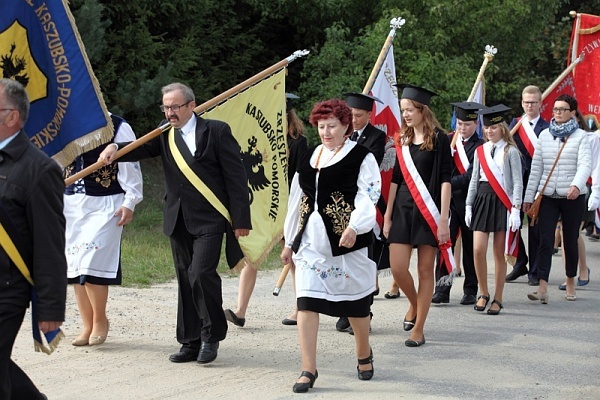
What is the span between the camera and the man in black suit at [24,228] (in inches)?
191

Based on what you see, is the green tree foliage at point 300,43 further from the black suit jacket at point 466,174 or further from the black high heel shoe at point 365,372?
the black high heel shoe at point 365,372

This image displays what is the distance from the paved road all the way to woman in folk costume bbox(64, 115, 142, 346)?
30 centimetres

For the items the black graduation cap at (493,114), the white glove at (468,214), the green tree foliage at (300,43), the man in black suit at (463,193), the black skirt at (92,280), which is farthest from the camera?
the green tree foliage at (300,43)

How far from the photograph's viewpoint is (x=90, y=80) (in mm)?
7031

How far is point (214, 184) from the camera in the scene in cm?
746

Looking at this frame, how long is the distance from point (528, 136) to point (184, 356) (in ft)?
17.7

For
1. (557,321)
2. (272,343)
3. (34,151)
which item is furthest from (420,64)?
(34,151)

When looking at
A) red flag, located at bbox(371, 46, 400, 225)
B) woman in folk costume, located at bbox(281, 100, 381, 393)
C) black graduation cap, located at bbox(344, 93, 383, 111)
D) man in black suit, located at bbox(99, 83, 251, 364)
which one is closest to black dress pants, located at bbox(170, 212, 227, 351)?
man in black suit, located at bbox(99, 83, 251, 364)

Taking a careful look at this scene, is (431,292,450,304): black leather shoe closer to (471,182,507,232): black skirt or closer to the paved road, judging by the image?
the paved road

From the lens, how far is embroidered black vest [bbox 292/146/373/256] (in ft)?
23.0

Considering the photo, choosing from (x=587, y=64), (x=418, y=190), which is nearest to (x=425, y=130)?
(x=418, y=190)

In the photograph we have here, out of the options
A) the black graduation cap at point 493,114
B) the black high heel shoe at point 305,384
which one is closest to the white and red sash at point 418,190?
the black graduation cap at point 493,114

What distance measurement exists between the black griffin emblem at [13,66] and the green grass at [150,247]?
3.14 metres

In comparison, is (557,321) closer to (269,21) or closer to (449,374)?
(449,374)
